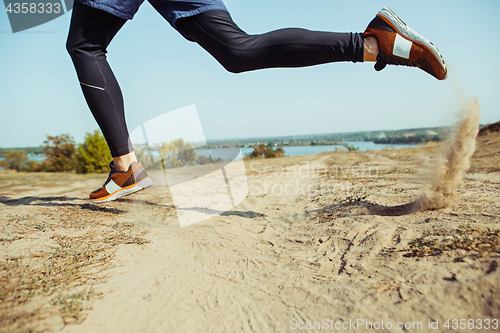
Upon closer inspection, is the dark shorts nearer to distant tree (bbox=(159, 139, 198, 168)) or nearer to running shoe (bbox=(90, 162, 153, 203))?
running shoe (bbox=(90, 162, 153, 203))

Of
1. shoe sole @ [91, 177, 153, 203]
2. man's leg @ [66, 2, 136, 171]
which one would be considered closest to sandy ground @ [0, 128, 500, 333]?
shoe sole @ [91, 177, 153, 203]

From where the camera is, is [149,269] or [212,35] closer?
[149,269]

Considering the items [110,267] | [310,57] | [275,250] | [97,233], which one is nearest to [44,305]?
[110,267]

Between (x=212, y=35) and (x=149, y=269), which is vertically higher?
(x=212, y=35)

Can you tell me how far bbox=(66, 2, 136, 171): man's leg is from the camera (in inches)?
71.2

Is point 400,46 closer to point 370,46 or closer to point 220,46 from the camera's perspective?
point 370,46

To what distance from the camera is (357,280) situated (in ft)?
3.85

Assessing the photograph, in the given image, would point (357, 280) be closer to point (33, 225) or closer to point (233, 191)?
point (33, 225)

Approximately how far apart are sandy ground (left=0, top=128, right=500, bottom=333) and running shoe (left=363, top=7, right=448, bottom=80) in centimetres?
86

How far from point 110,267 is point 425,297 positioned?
1.34 meters

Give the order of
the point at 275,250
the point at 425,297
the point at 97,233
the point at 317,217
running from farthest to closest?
the point at 317,217, the point at 97,233, the point at 275,250, the point at 425,297

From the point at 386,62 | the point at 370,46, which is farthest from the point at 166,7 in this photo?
the point at 386,62

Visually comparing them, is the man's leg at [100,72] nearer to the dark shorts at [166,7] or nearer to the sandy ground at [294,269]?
the dark shorts at [166,7]

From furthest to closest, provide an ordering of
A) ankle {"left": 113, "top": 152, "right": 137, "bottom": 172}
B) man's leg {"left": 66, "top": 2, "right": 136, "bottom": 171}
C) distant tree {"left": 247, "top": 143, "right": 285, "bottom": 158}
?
distant tree {"left": 247, "top": 143, "right": 285, "bottom": 158}, ankle {"left": 113, "top": 152, "right": 137, "bottom": 172}, man's leg {"left": 66, "top": 2, "right": 136, "bottom": 171}
